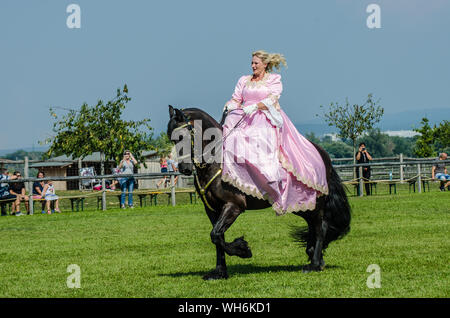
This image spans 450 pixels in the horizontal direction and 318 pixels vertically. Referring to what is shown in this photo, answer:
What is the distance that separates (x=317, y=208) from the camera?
845 centimetres

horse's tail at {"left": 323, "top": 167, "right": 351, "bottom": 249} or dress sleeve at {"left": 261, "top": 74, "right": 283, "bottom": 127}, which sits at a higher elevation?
dress sleeve at {"left": 261, "top": 74, "right": 283, "bottom": 127}

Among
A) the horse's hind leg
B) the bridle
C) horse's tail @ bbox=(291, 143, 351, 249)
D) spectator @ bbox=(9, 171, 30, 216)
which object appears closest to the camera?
the bridle

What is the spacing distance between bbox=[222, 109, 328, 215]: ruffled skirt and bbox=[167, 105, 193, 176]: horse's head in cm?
47

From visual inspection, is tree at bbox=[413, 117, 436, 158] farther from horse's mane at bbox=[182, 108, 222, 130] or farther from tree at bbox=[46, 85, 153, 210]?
horse's mane at bbox=[182, 108, 222, 130]

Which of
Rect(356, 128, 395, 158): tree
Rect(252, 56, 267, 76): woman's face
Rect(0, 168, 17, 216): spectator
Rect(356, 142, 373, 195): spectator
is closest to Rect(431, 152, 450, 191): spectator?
Rect(356, 142, 373, 195): spectator

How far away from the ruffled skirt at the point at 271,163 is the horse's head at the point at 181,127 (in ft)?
1.56

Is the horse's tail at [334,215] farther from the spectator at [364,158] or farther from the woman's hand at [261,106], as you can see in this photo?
the spectator at [364,158]

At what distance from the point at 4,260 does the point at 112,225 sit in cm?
602

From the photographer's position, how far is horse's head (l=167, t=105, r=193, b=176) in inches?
288

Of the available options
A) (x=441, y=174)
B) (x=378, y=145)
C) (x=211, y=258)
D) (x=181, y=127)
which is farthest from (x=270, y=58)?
(x=378, y=145)

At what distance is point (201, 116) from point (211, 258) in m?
2.94

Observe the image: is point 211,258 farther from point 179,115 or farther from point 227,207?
point 179,115
